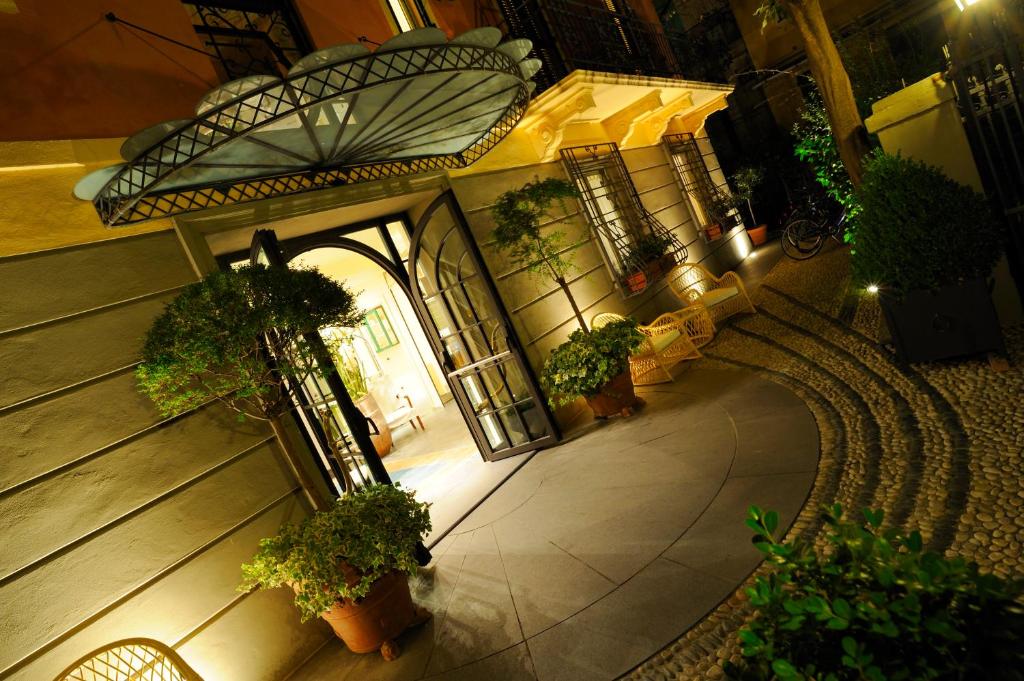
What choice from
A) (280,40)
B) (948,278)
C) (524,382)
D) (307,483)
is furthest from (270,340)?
(948,278)

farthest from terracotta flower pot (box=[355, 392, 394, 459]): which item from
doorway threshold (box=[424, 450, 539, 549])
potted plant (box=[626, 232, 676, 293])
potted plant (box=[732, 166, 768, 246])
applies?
potted plant (box=[732, 166, 768, 246])

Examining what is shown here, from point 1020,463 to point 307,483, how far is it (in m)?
4.04

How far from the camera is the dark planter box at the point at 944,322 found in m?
3.70

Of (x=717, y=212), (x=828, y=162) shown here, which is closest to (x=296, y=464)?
(x=828, y=162)

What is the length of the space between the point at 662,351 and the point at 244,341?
175 inches

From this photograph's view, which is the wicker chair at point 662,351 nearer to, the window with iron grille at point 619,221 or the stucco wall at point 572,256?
the stucco wall at point 572,256

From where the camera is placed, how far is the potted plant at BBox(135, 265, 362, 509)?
9.82 ft

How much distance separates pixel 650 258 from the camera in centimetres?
848

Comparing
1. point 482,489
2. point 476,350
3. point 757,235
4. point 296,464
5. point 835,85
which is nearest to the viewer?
point 296,464

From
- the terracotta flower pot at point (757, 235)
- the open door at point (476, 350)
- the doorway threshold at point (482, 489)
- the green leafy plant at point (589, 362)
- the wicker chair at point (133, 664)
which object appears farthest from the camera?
the terracotta flower pot at point (757, 235)

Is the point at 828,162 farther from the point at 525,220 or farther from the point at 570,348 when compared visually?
the point at 570,348

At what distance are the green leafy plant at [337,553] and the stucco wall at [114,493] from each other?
303mm

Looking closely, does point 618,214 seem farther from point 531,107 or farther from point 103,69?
point 103,69

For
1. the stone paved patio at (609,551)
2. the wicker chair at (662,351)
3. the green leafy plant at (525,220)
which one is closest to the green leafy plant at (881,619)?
the stone paved patio at (609,551)
